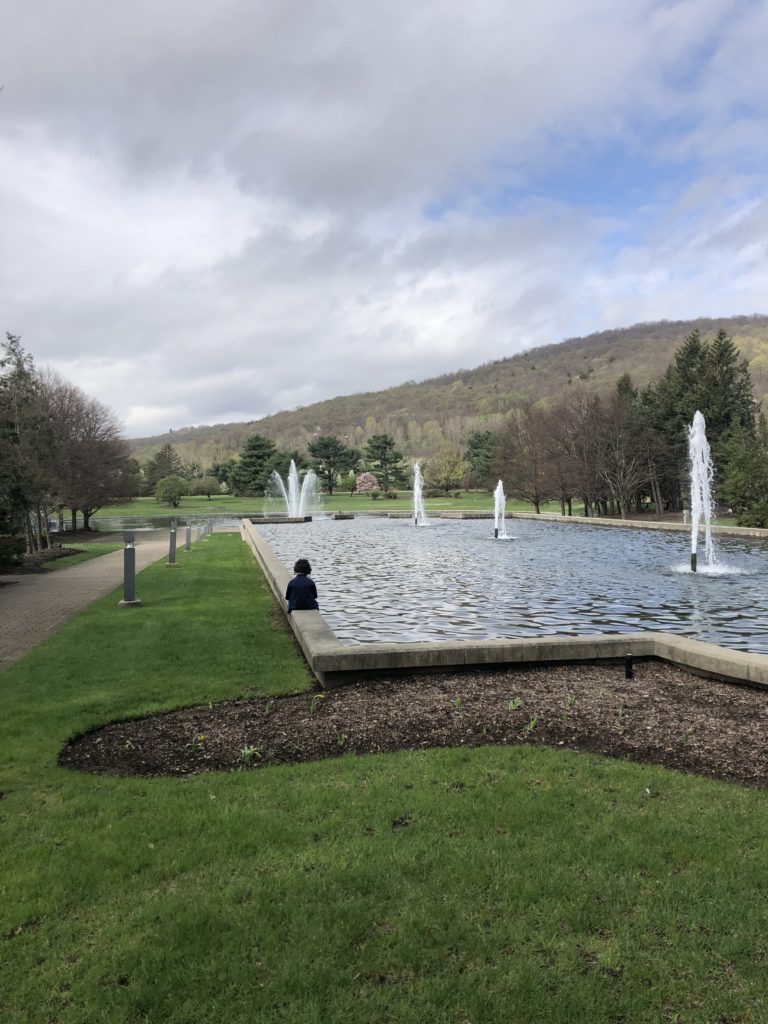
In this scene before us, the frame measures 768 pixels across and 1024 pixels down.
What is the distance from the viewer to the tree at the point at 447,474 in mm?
88438

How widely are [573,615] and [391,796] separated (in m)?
7.84

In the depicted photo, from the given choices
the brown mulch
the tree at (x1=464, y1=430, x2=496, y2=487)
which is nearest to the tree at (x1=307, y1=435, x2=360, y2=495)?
the tree at (x1=464, y1=430, x2=496, y2=487)

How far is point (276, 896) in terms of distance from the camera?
3320 millimetres

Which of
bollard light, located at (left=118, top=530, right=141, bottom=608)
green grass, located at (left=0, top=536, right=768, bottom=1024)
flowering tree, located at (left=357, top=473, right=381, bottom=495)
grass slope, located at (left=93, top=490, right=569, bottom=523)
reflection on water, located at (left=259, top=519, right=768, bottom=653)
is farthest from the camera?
flowering tree, located at (left=357, top=473, right=381, bottom=495)

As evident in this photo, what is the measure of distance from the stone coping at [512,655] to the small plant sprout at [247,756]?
6.45ft

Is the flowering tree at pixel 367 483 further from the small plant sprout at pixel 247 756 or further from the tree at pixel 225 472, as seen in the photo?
the small plant sprout at pixel 247 756

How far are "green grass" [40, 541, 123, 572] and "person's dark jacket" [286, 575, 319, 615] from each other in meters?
12.5

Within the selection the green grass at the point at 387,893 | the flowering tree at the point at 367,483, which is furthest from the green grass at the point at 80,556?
the flowering tree at the point at 367,483

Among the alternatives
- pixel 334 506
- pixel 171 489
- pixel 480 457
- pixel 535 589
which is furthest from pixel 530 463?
pixel 171 489

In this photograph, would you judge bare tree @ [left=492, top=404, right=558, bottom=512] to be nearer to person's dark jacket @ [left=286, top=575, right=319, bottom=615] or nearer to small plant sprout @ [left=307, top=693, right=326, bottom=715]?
person's dark jacket @ [left=286, top=575, right=319, bottom=615]

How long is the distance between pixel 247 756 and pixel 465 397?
17132 cm

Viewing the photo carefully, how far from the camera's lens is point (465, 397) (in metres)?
172

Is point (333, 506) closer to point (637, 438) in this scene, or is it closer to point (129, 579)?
point (637, 438)

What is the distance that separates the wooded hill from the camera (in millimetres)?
138000
